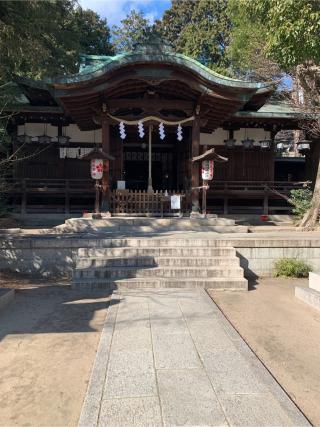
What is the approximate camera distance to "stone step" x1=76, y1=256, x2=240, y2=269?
8258mm

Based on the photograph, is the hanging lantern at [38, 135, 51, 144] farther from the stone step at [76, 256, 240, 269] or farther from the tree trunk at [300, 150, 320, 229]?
the tree trunk at [300, 150, 320, 229]

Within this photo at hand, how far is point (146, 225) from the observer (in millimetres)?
11258

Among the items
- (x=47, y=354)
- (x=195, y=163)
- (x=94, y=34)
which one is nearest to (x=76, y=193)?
(x=195, y=163)

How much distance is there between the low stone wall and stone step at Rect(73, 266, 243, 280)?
0.95 metres

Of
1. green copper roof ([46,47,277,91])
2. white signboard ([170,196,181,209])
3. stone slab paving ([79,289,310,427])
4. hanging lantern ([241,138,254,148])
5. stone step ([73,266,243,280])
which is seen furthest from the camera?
hanging lantern ([241,138,254,148])

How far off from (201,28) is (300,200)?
24.4 meters

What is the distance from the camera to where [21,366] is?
4.25 metres

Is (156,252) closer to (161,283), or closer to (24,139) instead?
(161,283)

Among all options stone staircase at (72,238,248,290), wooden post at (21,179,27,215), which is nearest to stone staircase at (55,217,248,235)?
stone staircase at (72,238,248,290)

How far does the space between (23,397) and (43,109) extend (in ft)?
38.7

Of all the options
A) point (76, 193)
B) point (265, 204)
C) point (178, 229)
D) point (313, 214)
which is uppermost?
point (76, 193)

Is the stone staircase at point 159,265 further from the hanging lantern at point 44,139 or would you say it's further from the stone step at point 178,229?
the hanging lantern at point 44,139

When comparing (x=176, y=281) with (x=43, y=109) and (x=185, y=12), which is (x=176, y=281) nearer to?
(x=43, y=109)

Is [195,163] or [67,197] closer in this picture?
[195,163]
